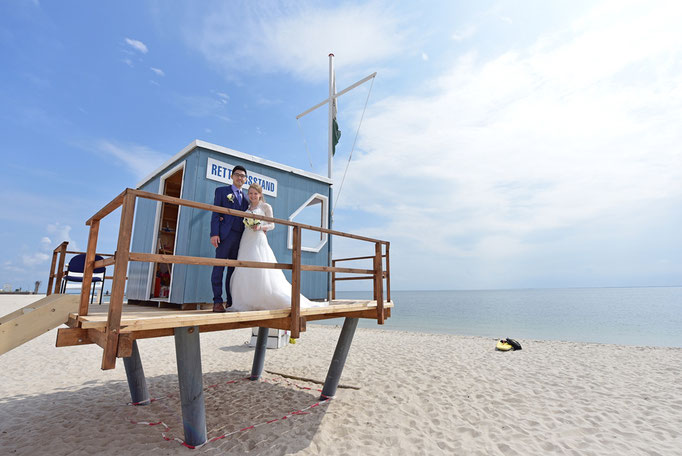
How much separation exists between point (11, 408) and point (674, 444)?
9799 millimetres

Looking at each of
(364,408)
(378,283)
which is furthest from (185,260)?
(364,408)

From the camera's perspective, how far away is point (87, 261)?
299 centimetres

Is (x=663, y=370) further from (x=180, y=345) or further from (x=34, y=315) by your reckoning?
(x=34, y=315)

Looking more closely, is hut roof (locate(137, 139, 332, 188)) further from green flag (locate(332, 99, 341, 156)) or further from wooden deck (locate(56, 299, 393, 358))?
green flag (locate(332, 99, 341, 156))

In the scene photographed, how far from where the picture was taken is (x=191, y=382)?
146 inches

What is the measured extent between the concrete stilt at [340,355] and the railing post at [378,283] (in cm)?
74

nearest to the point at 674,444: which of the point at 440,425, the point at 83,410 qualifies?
the point at 440,425

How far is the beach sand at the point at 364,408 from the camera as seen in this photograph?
4.38m

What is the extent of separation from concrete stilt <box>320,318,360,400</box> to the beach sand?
21 cm

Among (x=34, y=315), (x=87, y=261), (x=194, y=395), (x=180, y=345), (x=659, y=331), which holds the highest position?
(x=87, y=261)

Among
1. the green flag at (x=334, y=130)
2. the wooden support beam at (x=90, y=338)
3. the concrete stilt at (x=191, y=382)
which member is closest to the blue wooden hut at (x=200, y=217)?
the concrete stilt at (x=191, y=382)

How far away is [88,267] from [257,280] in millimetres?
1568

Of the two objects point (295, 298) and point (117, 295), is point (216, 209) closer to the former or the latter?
point (117, 295)

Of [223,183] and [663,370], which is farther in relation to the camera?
[663,370]
